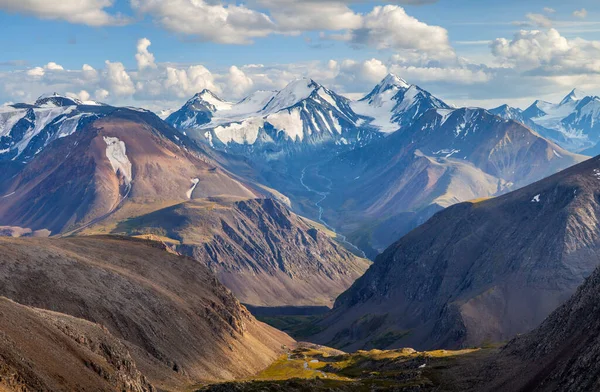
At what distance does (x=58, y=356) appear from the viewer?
124750mm

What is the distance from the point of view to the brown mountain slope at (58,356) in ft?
365

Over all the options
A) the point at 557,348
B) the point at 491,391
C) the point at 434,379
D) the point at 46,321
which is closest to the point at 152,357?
the point at 46,321

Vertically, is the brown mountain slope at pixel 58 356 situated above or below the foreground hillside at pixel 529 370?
above

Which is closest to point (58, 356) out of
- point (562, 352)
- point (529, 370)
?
point (529, 370)

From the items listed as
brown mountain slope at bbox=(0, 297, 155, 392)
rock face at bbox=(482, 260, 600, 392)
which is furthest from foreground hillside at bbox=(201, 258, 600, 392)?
brown mountain slope at bbox=(0, 297, 155, 392)

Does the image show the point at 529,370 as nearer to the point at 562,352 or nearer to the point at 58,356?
the point at 562,352

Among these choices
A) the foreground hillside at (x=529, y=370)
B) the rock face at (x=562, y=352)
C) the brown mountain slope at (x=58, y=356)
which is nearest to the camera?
the brown mountain slope at (x=58, y=356)

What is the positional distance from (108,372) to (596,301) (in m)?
103

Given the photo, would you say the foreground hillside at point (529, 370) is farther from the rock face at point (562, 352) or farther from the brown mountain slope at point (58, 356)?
the brown mountain slope at point (58, 356)

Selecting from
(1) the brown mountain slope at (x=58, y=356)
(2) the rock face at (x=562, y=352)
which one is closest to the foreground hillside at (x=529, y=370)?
(2) the rock face at (x=562, y=352)

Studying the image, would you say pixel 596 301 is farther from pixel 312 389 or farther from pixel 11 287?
pixel 11 287

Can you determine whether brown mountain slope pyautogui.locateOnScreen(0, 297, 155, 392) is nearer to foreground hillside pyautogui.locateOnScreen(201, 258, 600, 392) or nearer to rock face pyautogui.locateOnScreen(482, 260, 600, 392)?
foreground hillside pyautogui.locateOnScreen(201, 258, 600, 392)

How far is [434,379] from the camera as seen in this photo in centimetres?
18525

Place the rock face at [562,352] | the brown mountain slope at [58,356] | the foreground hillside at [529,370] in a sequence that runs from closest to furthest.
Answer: the brown mountain slope at [58,356], the rock face at [562,352], the foreground hillside at [529,370]
